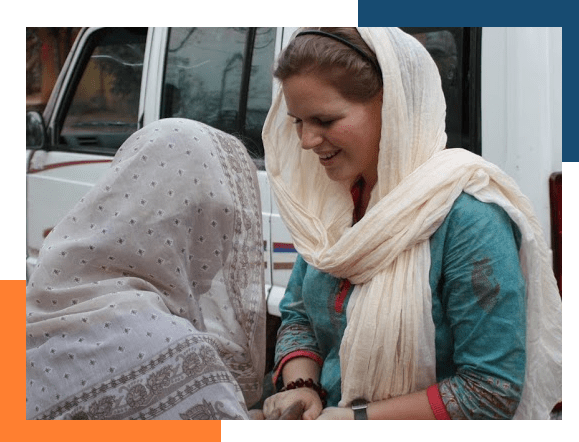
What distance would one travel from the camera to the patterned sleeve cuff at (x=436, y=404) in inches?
54.2

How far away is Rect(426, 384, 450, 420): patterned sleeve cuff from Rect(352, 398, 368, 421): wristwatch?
14cm

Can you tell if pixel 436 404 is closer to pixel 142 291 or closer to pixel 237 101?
pixel 142 291

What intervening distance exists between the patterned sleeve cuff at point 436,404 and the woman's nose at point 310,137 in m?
0.55

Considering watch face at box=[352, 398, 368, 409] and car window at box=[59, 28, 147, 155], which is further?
car window at box=[59, 28, 147, 155]

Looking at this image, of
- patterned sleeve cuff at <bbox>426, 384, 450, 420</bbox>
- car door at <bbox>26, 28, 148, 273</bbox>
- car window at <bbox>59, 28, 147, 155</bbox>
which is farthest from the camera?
car window at <bbox>59, 28, 147, 155</bbox>

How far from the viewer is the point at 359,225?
1411 mm

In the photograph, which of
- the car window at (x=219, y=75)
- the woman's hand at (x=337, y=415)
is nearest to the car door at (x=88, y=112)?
the car window at (x=219, y=75)

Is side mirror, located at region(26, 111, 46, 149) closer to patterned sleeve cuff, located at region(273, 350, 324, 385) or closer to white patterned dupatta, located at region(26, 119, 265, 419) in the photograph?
white patterned dupatta, located at region(26, 119, 265, 419)

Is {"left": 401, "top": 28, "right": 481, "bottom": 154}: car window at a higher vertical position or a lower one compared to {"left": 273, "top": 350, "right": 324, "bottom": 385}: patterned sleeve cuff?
higher

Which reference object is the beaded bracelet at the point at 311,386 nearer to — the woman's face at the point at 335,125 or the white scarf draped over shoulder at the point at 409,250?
the white scarf draped over shoulder at the point at 409,250

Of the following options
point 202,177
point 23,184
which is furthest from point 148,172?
point 23,184

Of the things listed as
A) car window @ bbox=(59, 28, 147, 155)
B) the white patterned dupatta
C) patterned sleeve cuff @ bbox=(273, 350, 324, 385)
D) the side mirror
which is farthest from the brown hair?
the side mirror

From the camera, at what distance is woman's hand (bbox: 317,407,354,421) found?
4.71 feet

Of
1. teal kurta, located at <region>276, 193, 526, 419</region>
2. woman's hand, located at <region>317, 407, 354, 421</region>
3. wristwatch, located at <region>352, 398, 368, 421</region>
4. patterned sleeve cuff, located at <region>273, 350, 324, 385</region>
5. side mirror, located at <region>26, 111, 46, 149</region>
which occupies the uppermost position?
side mirror, located at <region>26, 111, 46, 149</region>
